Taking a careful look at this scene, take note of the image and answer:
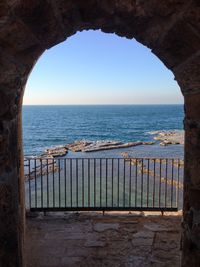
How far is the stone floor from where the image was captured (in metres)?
4.84

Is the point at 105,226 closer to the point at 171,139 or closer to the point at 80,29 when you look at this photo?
the point at 80,29

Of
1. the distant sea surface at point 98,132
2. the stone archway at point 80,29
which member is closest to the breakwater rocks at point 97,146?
the distant sea surface at point 98,132

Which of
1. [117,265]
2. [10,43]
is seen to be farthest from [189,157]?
[117,265]

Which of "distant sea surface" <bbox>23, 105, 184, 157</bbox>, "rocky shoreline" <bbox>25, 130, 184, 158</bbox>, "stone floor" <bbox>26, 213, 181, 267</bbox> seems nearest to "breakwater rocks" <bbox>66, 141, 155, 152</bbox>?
"rocky shoreline" <bbox>25, 130, 184, 158</bbox>

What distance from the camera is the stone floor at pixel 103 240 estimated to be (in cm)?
484

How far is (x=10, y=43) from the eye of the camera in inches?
97.3

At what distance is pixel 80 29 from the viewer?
284 centimetres

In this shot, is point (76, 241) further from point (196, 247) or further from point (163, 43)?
point (163, 43)

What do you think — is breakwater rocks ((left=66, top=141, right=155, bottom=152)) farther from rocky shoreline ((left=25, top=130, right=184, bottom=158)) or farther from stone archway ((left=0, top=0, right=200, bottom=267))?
stone archway ((left=0, top=0, right=200, bottom=267))

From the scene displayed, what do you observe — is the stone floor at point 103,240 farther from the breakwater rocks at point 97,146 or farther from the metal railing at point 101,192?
the breakwater rocks at point 97,146

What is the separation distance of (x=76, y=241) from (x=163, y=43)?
3.98 m

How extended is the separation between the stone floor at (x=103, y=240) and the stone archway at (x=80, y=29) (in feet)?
6.37

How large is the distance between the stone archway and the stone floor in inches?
76.4

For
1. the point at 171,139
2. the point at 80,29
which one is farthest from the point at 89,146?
the point at 80,29
